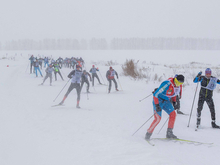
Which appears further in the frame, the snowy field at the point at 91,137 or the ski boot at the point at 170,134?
the ski boot at the point at 170,134

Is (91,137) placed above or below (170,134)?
below

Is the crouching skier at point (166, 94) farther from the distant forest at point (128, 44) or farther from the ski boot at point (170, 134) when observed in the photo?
the distant forest at point (128, 44)

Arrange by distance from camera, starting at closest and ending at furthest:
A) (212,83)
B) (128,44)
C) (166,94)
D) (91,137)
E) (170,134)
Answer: (166,94)
(170,134)
(91,137)
(212,83)
(128,44)

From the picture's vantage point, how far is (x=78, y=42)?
111 m

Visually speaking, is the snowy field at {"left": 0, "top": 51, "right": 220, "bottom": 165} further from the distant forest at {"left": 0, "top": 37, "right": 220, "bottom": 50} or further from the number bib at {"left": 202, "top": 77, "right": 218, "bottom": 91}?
the distant forest at {"left": 0, "top": 37, "right": 220, "bottom": 50}

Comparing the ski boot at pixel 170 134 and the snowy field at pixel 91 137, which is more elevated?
the ski boot at pixel 170 134

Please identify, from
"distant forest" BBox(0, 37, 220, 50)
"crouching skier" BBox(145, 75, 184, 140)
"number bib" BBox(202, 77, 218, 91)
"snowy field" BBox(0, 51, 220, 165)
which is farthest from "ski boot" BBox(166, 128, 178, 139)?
"distant forest" BBox(0, 37, 220, 50)

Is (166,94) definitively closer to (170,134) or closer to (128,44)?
(170,134)

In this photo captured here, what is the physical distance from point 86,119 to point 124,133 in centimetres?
192

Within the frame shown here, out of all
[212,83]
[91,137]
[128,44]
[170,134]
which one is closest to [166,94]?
[170,134]

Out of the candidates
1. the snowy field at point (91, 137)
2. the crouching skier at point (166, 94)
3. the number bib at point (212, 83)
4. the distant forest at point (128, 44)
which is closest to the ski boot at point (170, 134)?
the crouching skier at point (166, 94)

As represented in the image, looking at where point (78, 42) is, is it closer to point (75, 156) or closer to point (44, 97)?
point (44, 97)

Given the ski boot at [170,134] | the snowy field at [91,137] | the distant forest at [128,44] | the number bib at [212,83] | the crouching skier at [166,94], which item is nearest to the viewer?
the snowy field at [91,137]

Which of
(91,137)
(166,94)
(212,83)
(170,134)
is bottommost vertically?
(91,137)
